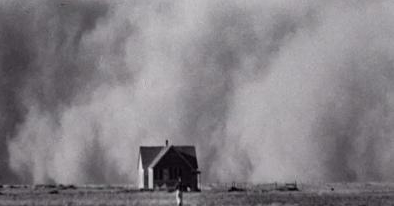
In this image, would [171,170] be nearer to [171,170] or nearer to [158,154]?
[171,170]

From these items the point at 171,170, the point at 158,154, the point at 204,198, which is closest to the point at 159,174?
the point at 171,170

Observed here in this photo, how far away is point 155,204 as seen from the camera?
50031mm

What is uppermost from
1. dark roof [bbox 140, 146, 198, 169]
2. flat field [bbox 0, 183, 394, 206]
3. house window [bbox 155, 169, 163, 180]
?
dark roof [bbox 140, 146, 198, 169]

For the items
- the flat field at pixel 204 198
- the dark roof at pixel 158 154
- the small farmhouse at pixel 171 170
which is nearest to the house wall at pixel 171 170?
the small farmhouse at pixel 171 170

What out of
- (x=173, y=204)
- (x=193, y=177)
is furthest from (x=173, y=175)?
(x=173, y=204)

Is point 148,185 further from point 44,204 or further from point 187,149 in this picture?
point 44,204

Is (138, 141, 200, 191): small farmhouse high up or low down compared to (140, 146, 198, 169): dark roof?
down

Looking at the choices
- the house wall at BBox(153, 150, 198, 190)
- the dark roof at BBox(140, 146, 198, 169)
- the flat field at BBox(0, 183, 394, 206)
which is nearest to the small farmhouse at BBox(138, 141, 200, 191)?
the house wall at BBox(153, 150, 198, 190)

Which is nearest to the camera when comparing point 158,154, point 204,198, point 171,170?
point 204,198

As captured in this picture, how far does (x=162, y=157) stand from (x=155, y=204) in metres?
40.6

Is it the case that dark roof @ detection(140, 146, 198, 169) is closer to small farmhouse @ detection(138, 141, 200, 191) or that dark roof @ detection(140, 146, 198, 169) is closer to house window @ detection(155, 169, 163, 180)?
small farmhouse @ detection(138, 141, 200, 191)

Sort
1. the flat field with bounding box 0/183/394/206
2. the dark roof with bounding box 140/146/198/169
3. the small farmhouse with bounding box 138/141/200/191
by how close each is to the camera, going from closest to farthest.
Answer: the flat field with bounding box 0/183/394/206 < the small farmhouse with bounding box 138/141/200/191 < the dark roof with bounding box 140/146/198/169

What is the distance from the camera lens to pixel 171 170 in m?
90.6

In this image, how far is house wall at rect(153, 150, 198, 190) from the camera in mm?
90250
